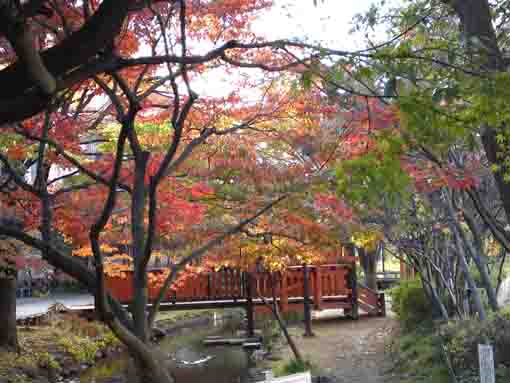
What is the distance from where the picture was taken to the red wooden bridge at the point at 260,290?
15.6 meters

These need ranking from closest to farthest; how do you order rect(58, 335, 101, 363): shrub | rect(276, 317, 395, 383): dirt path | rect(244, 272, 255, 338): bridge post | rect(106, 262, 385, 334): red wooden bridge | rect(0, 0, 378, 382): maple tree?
rect(0, 0, 378, 382): maple tree
rect(276, 317, 395, 383): dirt path
rect(58, 335, 101, 363): shrub
rect(244, 272, 255, 338): bridge post
rect(106, 262, 385, 334): red wooden bridge

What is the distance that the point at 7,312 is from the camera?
35.3 feet

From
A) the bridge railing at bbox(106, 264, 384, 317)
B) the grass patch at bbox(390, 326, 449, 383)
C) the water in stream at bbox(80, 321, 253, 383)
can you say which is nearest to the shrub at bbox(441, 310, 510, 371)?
the grass patch at bbox(390, 326, 449, 383)

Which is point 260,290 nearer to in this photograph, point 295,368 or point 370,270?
point 295,368

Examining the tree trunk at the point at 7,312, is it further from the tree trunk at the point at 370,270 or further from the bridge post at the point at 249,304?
the tree trunk at the point at 370,270

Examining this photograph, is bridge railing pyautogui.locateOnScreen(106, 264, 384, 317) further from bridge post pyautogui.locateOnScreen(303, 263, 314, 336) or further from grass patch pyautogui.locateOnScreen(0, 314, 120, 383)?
grass patch pyautogui.locateOnScreen(0, 314, 120, 383)

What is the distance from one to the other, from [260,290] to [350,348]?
4.33m

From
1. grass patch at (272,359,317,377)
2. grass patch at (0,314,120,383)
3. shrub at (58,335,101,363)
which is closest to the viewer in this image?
grass patch at (272,359,317,377)

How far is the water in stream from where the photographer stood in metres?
11.4

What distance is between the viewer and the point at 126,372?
11.9 meters

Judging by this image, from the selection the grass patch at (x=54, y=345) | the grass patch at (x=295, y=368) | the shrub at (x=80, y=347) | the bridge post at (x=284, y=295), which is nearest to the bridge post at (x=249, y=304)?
the bridge post at (x=284, y=295)

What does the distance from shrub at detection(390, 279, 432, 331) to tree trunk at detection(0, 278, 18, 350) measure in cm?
793

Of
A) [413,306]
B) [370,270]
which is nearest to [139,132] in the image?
[413,306]

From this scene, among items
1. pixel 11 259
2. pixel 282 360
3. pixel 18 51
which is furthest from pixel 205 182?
pixel 18 51
